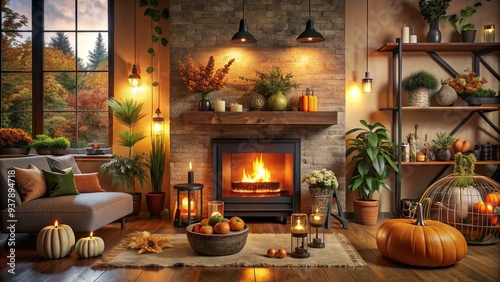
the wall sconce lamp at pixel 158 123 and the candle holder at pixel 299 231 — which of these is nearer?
the candle holder at pixel 299 231

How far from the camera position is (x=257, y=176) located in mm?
5934

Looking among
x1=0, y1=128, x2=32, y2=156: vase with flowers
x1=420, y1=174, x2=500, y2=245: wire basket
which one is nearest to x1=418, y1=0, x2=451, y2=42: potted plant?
x1=420, y1=174, x2=500, y2=245: wire basket

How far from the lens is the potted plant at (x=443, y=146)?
227 inches

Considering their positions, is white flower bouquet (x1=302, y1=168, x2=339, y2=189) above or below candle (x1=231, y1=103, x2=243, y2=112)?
below

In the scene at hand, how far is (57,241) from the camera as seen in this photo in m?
3.82

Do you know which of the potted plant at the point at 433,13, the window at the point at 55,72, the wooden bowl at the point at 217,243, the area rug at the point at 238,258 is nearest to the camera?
the area rug at the point at 238,258

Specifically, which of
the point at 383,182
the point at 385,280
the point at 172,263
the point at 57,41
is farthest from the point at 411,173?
the point at 57,41

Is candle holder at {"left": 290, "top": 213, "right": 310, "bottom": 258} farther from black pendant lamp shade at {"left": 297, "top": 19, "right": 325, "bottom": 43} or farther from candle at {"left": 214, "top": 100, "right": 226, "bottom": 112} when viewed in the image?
black pendant lamp shade at {"left": 297, "top": 19, "right": 325, "bottom": 43}

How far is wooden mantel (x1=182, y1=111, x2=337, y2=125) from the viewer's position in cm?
555

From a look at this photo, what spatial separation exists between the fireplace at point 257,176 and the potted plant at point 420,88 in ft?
5.16

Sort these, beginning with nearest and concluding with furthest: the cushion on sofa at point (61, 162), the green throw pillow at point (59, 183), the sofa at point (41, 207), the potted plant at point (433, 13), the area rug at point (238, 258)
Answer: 1. the area rug at point (238, 258)
2. the sofa at point (41, 207)
3. the green throw pillow at point (59, 183)
4. the cushion on sofa at point (61, 162)
5. the potted plant at point (433, 13)

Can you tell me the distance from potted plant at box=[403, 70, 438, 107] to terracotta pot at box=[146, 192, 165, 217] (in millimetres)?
3436

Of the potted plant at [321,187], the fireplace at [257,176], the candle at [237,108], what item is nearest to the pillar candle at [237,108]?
the candle at [237,108]

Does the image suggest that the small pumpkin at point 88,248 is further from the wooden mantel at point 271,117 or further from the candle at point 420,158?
the candle at point 420,158
